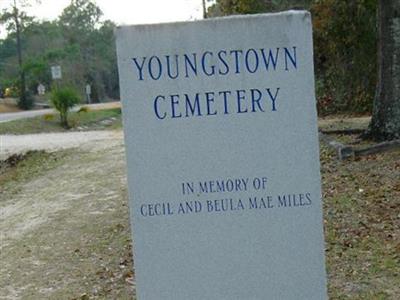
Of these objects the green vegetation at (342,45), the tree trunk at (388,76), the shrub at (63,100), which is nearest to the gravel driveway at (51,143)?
the shrub at (63,100)

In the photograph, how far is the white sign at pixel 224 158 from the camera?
3631 millimetres

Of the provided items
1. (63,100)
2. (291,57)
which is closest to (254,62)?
(291,57)

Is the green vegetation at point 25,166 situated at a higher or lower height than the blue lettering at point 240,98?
lower

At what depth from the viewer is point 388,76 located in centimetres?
1214

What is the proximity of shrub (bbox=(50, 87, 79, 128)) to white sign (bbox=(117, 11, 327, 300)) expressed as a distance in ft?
79.0

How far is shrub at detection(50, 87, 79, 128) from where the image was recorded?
27266mm

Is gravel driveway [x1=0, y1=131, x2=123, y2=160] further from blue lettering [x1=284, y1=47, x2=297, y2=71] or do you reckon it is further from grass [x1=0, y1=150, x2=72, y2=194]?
blue lettering [x1=284, y1=47, x2=297, y2=71]

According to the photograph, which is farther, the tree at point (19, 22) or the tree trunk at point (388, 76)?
the tree at point (19, 22)

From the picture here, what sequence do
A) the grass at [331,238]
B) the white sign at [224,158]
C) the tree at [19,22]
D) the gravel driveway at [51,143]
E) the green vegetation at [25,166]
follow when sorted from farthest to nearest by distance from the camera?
the tree at [19,22]
the gravel driveway at [51,143]
the green vegetation at [25,166]
the grass at [331,238]
the white sign at [224,158]

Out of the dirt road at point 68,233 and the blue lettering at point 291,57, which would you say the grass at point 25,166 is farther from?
the blue lettering at point 291,57

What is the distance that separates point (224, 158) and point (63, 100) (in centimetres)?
2443

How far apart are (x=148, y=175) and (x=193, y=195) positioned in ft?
0.87

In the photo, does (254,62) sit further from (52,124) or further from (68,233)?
(52,124)

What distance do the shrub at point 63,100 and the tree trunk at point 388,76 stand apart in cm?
1702
